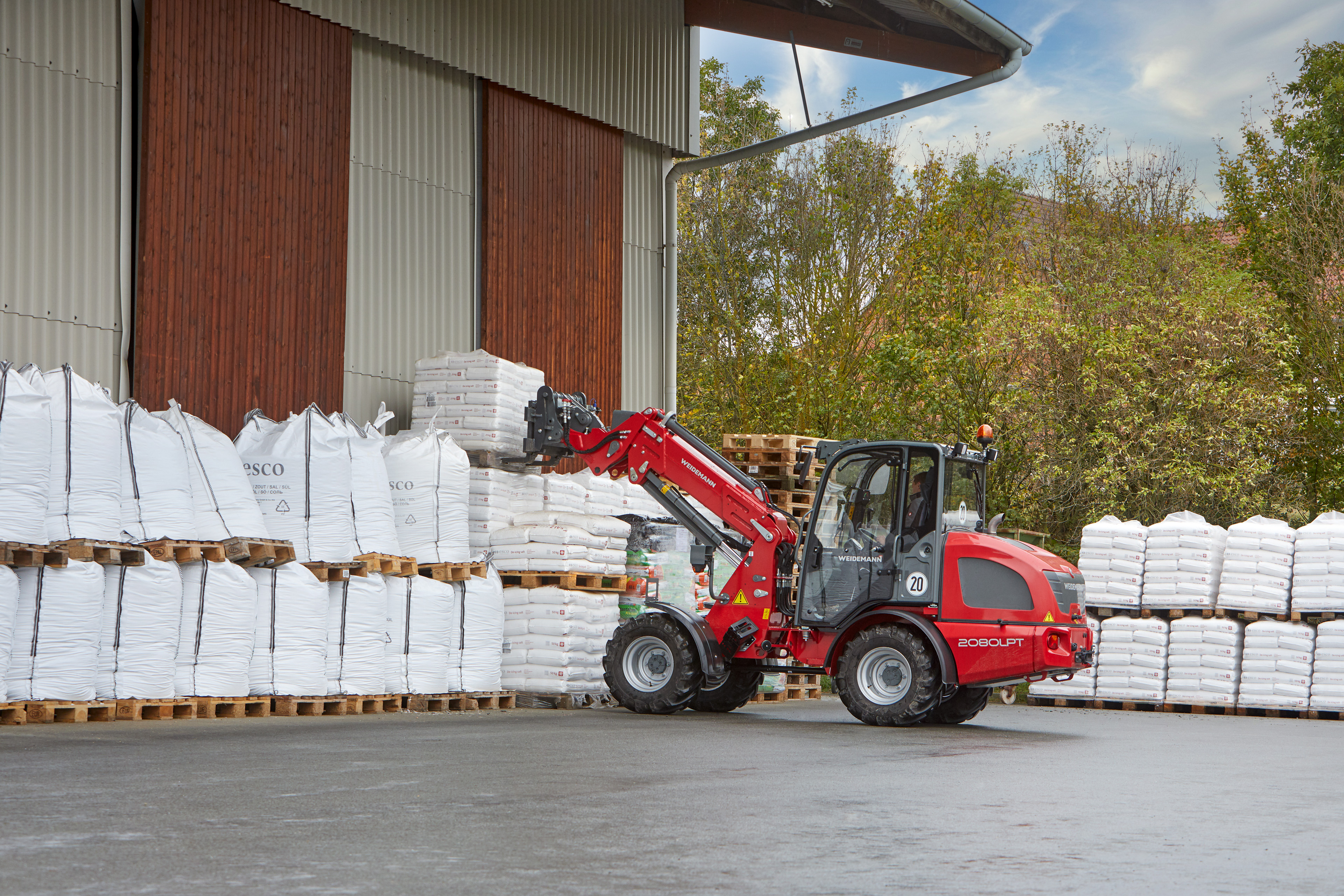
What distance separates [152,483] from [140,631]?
39.7 inches

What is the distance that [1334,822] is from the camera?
5836mm

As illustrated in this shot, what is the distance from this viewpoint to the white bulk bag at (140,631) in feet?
29.4

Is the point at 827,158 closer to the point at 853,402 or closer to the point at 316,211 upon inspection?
the point at 853,402

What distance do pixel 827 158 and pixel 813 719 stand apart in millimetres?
14896

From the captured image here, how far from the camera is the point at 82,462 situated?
29.6ft

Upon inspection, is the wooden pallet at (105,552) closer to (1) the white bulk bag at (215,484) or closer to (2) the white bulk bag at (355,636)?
(1) the white bulk bag at (215,484)

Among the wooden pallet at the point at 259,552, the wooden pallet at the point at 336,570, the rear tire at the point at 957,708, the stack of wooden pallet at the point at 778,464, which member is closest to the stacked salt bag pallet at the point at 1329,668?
the rear tire at the point at 957,708

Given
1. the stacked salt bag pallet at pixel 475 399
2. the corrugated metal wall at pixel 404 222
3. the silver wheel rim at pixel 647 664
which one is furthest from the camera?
the corrugated metal wall at pixel 404 222

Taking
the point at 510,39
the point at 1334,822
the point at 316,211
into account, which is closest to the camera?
the point at 1334,822

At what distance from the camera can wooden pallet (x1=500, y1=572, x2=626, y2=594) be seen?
12094 mm

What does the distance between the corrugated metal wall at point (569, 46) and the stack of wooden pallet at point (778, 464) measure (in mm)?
3984

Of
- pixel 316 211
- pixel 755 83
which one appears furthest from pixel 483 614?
pixel 755 83

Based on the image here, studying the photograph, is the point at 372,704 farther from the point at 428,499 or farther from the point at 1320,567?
the point at 1320,567

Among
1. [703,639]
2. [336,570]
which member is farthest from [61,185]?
[703,639]
